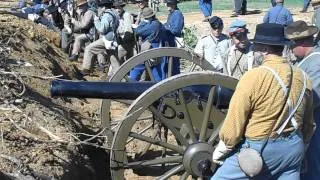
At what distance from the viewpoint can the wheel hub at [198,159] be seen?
646cm

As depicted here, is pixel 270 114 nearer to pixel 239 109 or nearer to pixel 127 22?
pixel 239 109

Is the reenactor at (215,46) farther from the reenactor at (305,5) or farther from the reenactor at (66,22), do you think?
the reenactor at (305,5)

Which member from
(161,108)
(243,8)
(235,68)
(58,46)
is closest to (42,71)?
(235,68)

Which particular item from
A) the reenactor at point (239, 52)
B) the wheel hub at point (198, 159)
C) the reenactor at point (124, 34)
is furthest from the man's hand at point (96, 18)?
the wheel hub at point (198, 159)

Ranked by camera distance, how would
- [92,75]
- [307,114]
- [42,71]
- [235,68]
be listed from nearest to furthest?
[307,114] → [235,68] → [42,71] → [92,75]

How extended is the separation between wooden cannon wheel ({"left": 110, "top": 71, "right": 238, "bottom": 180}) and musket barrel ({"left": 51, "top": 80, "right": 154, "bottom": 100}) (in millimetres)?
303

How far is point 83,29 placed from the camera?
1459cm

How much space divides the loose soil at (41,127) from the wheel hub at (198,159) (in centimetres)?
99

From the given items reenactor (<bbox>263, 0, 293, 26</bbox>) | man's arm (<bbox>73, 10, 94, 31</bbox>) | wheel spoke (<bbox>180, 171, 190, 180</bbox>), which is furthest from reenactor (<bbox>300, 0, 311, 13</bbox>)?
wheel spoke (<bbox>180, 171, 190, 180</bbox>)

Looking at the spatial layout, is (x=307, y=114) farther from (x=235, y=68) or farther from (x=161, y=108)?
(x=235, y=68)

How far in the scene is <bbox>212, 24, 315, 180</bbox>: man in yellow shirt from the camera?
5070 millimetres

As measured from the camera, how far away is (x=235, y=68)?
8375 mm

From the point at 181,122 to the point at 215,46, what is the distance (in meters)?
2.82

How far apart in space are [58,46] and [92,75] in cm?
158
